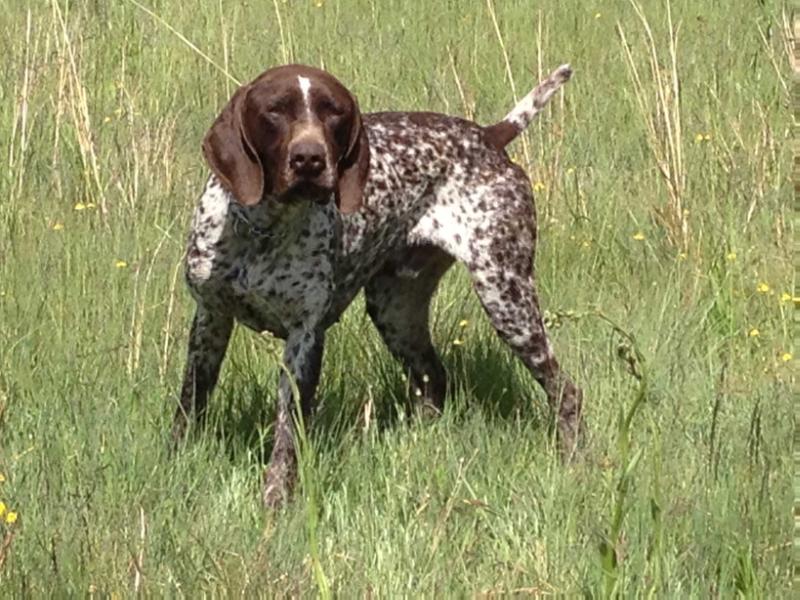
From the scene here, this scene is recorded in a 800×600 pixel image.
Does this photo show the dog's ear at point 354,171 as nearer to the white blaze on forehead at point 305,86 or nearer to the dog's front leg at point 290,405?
the white blaze on forehead at point 305,86

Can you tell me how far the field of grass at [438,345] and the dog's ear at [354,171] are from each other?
58 cm

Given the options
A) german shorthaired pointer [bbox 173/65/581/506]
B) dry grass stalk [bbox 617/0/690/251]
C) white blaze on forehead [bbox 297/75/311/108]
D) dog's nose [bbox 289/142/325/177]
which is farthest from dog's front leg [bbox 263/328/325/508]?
dry grass stalk [bbox 617/0/690/251]

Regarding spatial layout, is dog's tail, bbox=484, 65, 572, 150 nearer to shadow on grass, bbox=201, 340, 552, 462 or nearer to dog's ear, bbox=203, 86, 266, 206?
shadow on grass, bbox=201, 340, 552, 462

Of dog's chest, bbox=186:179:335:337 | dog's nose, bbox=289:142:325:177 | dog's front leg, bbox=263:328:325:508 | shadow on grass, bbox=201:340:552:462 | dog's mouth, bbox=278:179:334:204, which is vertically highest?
dog's nose, bbox=289:142:325:177

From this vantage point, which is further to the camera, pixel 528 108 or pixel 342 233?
pixel 528 108

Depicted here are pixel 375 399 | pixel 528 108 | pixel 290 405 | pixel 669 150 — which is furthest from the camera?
pixel 669 150

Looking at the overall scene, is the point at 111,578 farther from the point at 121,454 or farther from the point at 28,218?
the point at 28,218

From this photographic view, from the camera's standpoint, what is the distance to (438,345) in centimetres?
533

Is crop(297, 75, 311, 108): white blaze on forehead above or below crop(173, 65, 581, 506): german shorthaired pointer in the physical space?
above

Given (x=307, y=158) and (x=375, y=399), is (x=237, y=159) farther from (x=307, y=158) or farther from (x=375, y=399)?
(x=375, y=399)

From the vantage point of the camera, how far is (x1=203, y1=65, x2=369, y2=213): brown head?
13.6 ft

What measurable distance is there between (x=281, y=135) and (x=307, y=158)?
17cm

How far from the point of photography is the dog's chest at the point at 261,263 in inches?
172

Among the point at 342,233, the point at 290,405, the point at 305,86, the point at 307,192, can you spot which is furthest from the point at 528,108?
the point at 290,405
